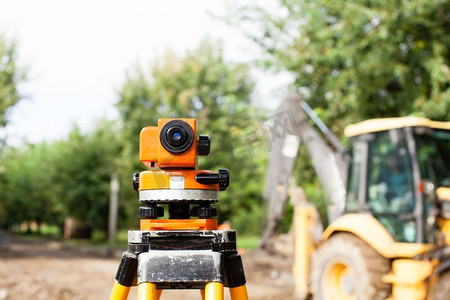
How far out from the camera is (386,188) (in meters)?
6.54

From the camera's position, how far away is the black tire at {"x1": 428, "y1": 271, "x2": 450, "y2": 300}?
16.9 ft

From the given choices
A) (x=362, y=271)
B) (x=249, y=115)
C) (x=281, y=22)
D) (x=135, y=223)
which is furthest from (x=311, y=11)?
(x=135, y=223)

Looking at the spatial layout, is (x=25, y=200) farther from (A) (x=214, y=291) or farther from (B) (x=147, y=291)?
(A) (x=214, y=291)

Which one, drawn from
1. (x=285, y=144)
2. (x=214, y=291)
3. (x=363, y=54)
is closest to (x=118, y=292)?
(x=214, y=291)

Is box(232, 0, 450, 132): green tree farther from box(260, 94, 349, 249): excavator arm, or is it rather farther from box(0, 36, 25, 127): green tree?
box(0, 36, 25, 127): green tree

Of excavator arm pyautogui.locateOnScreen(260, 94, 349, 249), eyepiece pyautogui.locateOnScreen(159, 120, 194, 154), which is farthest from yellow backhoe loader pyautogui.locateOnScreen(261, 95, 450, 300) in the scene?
eyepiece pyautogui.locateOnScreen(159, 120, 194, 154)

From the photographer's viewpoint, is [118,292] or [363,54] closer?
[118,292]

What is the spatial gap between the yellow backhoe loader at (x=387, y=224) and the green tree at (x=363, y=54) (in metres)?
4.20

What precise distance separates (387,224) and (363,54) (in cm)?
559

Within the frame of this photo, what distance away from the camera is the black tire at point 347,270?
5.81 metres

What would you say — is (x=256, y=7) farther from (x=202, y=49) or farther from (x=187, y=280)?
(x=202, y=49)

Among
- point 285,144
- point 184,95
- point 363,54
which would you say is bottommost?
point 285,144

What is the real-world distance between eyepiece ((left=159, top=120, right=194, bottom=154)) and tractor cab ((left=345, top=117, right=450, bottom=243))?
404 cm

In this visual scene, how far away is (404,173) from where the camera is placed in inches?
246
